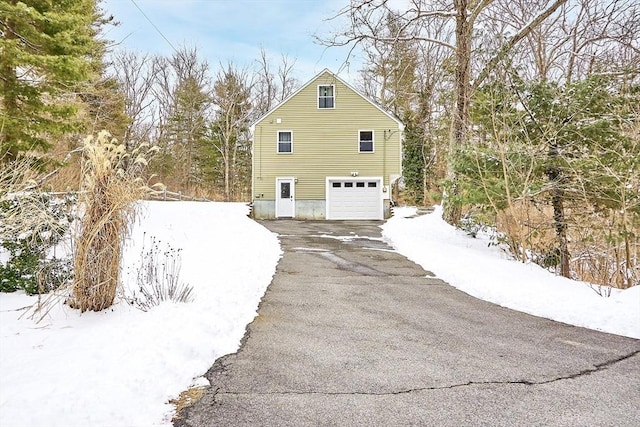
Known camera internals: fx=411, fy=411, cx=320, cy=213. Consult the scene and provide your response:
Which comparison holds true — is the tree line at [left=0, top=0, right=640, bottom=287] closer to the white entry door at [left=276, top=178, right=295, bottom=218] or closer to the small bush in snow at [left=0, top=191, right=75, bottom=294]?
the small bush in snow at [left=0, top=191, right=75, bottom=294]

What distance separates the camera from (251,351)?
385 cm

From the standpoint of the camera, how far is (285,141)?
1972 cm

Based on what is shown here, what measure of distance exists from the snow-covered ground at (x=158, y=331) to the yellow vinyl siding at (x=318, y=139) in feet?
36.6

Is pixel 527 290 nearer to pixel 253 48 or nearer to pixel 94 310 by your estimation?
pixel 94 310

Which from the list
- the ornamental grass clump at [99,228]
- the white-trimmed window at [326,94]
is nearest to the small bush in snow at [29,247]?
the ornamental grass clump at [99,228]

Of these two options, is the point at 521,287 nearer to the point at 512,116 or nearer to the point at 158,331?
the point at 512,116

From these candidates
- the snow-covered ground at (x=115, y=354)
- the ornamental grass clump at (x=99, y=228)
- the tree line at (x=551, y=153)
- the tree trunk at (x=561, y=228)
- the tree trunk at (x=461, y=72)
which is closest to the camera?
the snow-covered ground at (x=115, y=354)

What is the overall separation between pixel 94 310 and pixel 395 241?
8529 millimetres

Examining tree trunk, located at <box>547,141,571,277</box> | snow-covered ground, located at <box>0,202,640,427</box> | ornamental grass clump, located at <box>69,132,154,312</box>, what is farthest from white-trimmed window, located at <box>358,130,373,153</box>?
ornamental grass clump, located at <box>69,132,154,312</box>

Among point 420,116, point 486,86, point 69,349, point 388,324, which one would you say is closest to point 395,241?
point 486,86

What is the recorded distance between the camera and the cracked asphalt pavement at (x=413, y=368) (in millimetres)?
2758

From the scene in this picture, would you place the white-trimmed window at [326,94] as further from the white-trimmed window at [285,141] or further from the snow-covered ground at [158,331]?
the snow-covered ground at [158,331]

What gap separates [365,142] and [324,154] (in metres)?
2.03

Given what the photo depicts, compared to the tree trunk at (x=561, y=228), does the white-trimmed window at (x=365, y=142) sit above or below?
above
